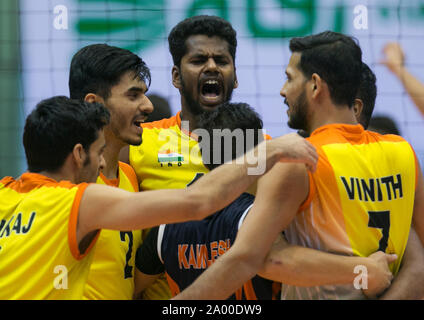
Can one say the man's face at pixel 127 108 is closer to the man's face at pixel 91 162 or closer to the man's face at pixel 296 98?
the man's face at pixel 91 162

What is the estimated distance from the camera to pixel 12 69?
20.6ft

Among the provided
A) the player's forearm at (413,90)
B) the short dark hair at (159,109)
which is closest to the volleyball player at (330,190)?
the player's forearm at (413,90)

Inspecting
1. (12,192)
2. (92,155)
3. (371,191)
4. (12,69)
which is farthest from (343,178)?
(12,69)

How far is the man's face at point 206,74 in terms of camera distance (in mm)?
3766

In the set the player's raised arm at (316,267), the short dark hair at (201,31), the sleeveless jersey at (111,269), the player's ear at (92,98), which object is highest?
the short dark hair at (201,31)

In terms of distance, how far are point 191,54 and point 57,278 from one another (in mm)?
1863

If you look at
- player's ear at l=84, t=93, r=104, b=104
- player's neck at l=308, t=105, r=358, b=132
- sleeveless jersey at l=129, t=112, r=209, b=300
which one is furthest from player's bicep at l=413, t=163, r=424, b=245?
player's ear at l=84, t=93, r=104, b=104

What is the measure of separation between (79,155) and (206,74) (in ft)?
4.39

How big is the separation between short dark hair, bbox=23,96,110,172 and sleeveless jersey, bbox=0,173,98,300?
179 mm

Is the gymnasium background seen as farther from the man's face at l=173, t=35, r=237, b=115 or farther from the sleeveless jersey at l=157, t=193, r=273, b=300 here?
the sleeveless jersey at l=157, t=193, r=273, b=300

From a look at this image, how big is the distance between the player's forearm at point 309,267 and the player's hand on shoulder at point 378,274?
0.05 metres

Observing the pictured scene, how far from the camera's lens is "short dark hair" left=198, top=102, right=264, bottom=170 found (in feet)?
8.78

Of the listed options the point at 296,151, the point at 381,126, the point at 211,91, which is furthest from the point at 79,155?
the point at 381,126

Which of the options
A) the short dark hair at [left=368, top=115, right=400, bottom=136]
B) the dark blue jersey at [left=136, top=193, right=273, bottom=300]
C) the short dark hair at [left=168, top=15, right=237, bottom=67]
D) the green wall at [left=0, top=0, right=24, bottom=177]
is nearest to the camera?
the dark blue jersey at [left=136, top=193, right=273, bottom=300]
